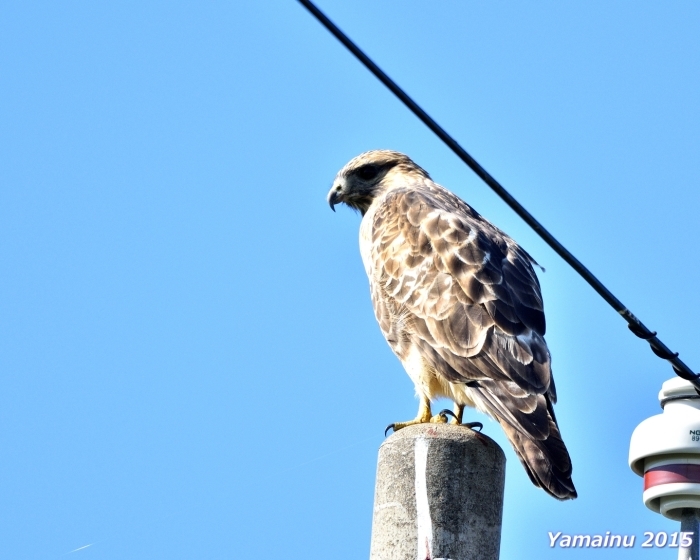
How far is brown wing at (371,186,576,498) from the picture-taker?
5820mm

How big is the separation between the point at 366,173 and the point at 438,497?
4444mm

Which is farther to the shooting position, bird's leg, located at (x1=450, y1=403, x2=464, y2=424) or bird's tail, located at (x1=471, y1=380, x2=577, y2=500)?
bird's leg, located at (x1=450, y1=403, x2=464, y2=424)

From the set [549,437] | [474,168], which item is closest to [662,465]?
[549,437]

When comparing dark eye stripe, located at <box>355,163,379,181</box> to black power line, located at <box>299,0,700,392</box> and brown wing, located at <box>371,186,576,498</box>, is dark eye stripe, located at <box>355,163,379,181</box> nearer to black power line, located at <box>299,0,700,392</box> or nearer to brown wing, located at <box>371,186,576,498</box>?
brown wing, located at <box>371,186,576,498</box>

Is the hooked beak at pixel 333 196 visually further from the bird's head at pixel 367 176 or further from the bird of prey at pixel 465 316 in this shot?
the bird of prey at pixel 465 316

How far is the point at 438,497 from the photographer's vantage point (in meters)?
4.66

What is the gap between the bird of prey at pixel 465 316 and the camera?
583 centimetres

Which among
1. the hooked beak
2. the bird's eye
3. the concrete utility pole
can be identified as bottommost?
the concrete utility pole

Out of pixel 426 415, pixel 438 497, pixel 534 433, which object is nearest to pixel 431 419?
pixel 426 415

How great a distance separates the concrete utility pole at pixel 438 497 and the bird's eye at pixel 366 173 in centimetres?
412

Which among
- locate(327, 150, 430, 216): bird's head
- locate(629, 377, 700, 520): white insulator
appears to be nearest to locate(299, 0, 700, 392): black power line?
locate(629, 377, 700, 520): white insulator

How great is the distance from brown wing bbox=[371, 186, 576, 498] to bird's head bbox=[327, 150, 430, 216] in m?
0.97

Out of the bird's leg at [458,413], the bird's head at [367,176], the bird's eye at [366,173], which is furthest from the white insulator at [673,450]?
the bird's eye at [366,173]

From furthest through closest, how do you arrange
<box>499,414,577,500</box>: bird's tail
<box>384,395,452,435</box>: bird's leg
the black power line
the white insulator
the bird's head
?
the bird's head → <box>384,395,452,435</box>: bird's leg → the white insulator → <box>499,414,577,500</box>: bird's tail → the black power line
